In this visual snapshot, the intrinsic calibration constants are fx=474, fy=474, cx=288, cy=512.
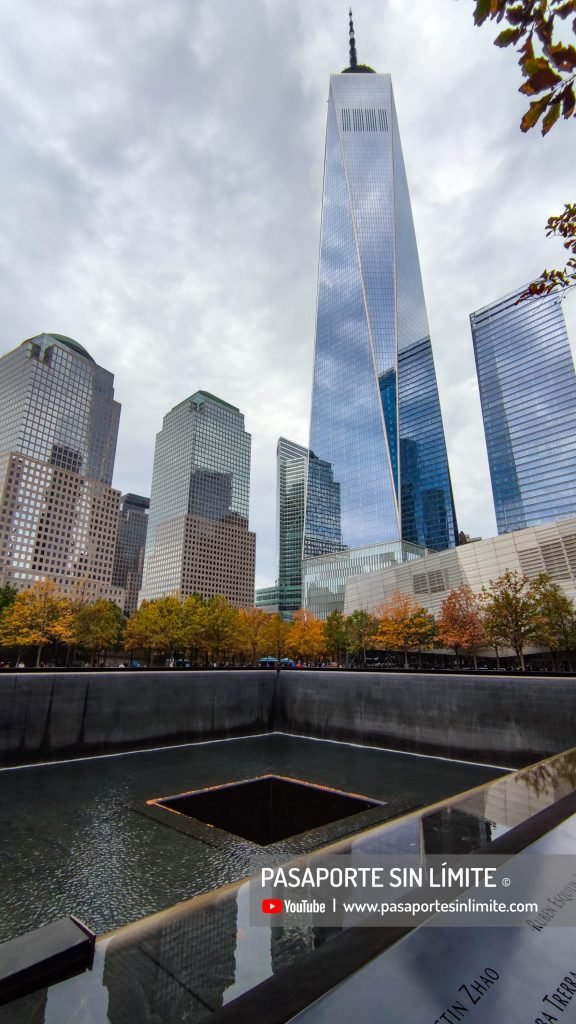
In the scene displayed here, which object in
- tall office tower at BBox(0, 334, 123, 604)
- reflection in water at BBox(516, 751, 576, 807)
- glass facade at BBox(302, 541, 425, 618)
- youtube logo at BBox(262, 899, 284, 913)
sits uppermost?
Result: tall office tower at BBox(0, 334, 123, 604)

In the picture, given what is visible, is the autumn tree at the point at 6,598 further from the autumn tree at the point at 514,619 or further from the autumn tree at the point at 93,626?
the autumn tree at the point at 514,619

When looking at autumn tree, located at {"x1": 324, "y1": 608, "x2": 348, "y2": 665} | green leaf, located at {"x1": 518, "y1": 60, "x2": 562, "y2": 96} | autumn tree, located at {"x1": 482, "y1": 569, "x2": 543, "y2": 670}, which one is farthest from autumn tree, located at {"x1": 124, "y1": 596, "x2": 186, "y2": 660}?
green leaf, located at {"x1": 518, "y1": 60, "x2": 562, "y2": 96}

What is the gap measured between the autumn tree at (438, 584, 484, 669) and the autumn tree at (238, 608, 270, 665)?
75.0ft

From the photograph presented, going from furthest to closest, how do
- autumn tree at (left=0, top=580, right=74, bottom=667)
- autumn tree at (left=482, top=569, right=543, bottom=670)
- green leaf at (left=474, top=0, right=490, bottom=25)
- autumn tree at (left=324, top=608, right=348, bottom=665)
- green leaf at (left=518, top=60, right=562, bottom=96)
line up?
autumn tree at (left=324, top=608, right=348, bottom=665)
autumn tree at (left=0, top=580, right=74, bottom=667)
autumn tree at (left=482, top=569, right=543, bottom=670)
green leaf at (left=518, top=60, right=562, bottom=96)
green leaf at (left=474, top=0, right=490, bottom=25)

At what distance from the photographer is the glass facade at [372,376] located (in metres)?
137

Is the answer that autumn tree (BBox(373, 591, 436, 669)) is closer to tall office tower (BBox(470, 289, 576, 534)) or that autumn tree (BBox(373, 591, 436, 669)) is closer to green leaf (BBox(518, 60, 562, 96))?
green leaf (BBox(518, 60, 562, 96))

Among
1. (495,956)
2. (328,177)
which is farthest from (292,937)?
(328,177)

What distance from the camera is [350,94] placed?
17775 cm

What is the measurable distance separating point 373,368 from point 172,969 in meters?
143

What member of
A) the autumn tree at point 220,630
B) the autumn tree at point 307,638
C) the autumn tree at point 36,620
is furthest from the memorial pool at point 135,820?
the autumn tree at point 307,638

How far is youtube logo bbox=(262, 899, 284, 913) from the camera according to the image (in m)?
4.63

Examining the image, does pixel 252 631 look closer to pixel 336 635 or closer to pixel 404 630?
pixel 336 635

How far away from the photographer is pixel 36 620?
49.1 meters

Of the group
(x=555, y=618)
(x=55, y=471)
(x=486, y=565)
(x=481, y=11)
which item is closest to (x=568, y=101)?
(x=481, y=11)
